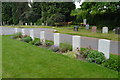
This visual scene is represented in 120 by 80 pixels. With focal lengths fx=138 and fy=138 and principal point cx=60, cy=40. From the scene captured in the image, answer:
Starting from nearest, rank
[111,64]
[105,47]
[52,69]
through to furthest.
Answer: [52,69]
[111,64]
[105,47]

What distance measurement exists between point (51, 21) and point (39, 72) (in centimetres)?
3034

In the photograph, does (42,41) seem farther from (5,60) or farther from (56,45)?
(5,60)

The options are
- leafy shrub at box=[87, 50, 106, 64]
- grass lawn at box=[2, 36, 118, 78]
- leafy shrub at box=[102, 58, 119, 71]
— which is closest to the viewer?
grass lawn at box=[2, 36, 118, 78]

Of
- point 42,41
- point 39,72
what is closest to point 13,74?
point 39,72

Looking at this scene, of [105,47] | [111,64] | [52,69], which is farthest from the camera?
[105,47]

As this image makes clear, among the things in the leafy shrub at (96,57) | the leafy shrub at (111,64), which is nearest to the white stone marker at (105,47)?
the leafy shrub at (96,57)

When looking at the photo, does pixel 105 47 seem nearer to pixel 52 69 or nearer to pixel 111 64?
pixel 111 64

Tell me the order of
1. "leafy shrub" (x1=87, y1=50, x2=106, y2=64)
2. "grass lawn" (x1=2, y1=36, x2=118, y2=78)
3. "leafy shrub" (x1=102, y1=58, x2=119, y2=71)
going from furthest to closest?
"leafy shrub" (x1=87, y1=50, x2=106, y2=64) < "leafy shrub" (x1=102, y1=58, x2=119, y2=71) < "grass lawn" (x1=2, y1=36, x2=118, y2=78)

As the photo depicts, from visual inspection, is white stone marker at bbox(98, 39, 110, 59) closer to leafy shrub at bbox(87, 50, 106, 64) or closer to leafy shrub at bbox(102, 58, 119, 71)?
leafy shrub at bbox(87, 50, 106, 64)

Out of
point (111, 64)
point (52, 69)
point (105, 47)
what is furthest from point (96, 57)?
point (52, 69)

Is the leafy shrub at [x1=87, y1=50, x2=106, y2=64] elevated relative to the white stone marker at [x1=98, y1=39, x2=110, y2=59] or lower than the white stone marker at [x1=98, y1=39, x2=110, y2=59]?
lower

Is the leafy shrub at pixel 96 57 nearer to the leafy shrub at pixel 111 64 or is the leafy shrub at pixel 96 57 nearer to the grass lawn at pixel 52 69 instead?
the leafy shrub at pixel 111 64

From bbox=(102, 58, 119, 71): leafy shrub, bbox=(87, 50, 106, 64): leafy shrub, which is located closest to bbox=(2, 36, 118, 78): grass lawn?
bbox=(102, 58, 119, 71): leafy shrub

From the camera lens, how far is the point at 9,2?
46250 mm
